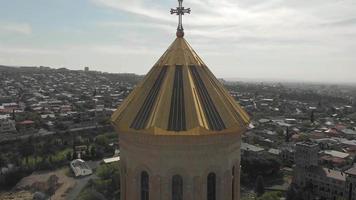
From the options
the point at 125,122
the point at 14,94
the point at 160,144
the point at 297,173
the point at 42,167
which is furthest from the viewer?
the point at 14,94

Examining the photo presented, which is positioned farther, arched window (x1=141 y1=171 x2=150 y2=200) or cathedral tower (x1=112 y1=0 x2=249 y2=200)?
arched window (x1=141 y1=171 x2=150 y2=200)

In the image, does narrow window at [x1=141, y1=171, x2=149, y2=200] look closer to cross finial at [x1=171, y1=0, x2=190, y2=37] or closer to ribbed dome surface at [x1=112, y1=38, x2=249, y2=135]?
ribbed dome surface at [x1=112, y1=38, x2=249, y2=135]

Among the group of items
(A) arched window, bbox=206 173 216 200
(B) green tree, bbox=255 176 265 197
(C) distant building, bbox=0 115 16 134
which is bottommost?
(B) green tree, bbox=255 176 265 197

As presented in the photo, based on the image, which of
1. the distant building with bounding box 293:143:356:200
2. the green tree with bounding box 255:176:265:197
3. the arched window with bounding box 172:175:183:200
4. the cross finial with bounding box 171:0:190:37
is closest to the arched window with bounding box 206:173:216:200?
the arched window with bounding box 172:175:183:200

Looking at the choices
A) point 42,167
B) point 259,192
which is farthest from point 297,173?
point 42,167

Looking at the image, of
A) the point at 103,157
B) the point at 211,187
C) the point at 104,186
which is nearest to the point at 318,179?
the point at 104,186

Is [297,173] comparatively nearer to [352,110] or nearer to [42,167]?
[42,167]

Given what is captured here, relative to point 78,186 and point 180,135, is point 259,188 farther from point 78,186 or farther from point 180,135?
point 180,135

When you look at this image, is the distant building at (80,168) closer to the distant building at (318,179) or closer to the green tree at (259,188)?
the green tree at (259,188)
